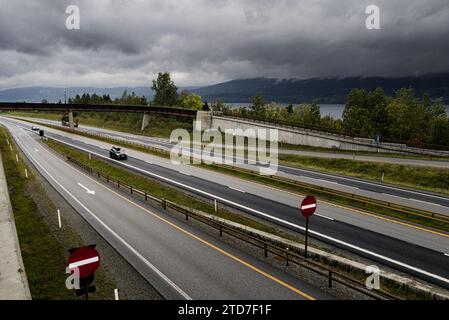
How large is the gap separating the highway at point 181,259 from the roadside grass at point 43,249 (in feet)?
5.93

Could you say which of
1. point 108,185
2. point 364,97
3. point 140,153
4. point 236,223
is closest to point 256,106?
point 364,97

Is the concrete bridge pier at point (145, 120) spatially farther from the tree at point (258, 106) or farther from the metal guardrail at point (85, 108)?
the tree at point (258, 106)

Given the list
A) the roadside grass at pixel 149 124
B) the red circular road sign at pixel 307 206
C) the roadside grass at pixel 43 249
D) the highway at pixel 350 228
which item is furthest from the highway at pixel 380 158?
the roadside grass at pixel 149 124

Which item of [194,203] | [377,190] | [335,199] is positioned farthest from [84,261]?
[377,190]

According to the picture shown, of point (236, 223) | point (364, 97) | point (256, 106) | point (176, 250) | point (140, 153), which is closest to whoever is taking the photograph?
point (176, 250)

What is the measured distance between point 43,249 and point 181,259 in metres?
7.54

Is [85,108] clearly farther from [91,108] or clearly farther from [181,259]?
[181,259]

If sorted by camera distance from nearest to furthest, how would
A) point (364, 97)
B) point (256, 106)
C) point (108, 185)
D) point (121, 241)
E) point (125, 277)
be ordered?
point (125, 277), point (121, 241), point (108, 185), point (364, 97), point (256, 106)

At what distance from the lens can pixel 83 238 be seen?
58.4 feet

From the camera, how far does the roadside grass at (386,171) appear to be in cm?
3315
